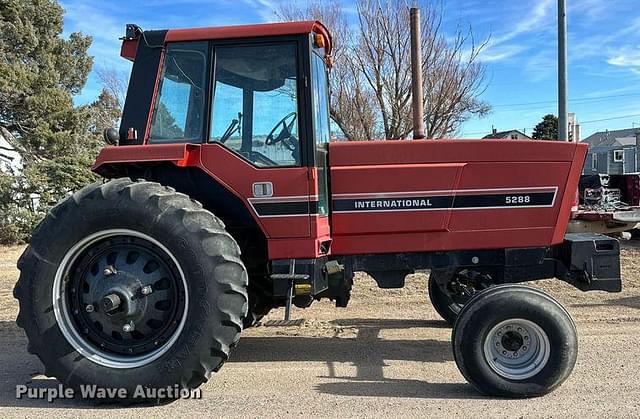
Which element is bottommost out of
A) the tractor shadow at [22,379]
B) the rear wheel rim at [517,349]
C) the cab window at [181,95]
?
the tractor shadow at [22,379]

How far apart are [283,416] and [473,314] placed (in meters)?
1.46

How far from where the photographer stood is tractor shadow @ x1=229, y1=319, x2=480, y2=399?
4.13m

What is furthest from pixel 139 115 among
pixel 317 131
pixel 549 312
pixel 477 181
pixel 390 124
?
pixel 390 124

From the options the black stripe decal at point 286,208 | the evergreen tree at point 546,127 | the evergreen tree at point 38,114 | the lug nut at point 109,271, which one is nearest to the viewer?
the lug nut at point 109,271

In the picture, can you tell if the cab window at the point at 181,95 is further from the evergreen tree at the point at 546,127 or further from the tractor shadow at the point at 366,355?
the evergreen tree at the point at 546,127

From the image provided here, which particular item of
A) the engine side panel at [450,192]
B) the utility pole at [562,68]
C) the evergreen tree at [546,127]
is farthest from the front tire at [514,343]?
the evergreen tree at [546,127]

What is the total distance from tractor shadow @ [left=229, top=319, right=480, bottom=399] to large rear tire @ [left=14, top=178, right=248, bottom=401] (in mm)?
1040

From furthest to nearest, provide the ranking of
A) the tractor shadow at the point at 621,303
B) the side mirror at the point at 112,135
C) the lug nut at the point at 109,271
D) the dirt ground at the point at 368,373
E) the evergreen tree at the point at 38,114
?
the evergreen tree at the point at 38,114
the tractor shadow at the point at 621,303
the side mirror at the point at 112,135
the lug nut at the point at 109,271
the dirt ground at the point at 368,373

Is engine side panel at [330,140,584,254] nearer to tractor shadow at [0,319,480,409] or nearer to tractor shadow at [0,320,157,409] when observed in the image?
tractor shadow at [0,319,480,409]

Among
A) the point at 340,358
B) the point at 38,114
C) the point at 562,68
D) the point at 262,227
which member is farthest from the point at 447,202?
the point at 38,114

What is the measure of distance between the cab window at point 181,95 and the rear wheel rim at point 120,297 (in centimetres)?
86

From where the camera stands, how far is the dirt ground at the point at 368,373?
3.79 metres

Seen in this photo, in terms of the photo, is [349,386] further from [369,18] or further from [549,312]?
[369,18]

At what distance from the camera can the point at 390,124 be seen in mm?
16656
